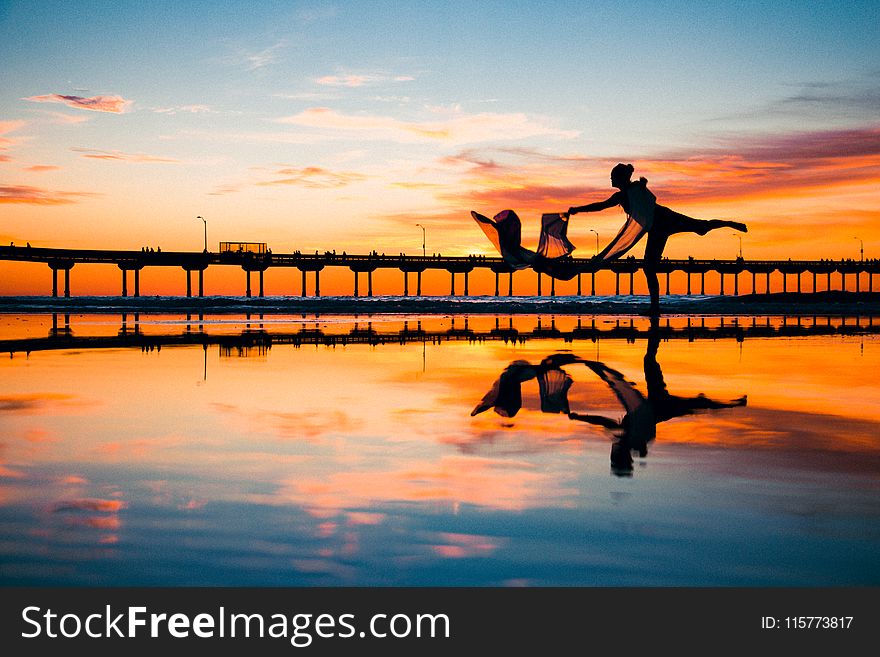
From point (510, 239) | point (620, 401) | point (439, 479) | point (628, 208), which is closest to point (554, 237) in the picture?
point (510, 239)

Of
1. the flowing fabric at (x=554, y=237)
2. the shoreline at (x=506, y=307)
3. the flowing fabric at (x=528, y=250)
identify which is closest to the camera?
the flowing fabric at (x=528, y=250)

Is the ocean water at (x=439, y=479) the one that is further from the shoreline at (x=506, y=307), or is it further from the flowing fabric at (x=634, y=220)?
the shoreline at (x=506, y=307)

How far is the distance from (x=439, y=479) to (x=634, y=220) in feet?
94.5

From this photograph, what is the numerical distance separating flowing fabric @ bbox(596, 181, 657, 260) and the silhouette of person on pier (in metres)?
14.2

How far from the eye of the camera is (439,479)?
8594 millimetres

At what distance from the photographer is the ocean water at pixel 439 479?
591 centimetres

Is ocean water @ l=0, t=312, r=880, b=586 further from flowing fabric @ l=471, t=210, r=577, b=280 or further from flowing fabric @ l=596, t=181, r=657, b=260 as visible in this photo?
flowing fabric @ l=596, t=181, r=657, b=260

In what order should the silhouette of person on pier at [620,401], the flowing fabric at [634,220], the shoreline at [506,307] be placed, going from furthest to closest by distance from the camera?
the shoreline at [506,307]
the flowing fabric at [634,220]
the silhouette of person on pier at [620,401]

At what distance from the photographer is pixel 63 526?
22.5 ft

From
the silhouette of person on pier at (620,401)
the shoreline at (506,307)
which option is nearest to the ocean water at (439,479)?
the silhouette of person on pier at (620,401)

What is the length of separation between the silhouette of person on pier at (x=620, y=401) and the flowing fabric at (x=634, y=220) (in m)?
14.2

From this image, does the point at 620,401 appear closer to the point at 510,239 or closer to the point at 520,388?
the point at 520,388

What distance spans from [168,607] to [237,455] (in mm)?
4646

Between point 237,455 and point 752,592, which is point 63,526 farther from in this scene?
A: point 752,592
